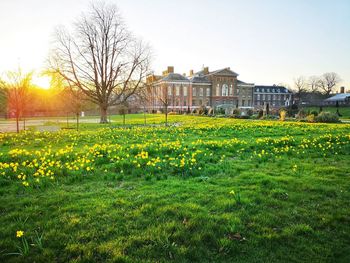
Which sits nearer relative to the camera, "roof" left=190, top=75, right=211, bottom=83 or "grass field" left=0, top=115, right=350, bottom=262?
"grass field" left=0, top=115, right=350, bottom=262

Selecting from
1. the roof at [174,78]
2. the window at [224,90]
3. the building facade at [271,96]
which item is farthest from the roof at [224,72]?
the building facade at [271,96]

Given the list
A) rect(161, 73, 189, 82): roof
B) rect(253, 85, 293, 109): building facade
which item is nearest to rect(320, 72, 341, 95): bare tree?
rect(253, 85, 293, 109): building facade

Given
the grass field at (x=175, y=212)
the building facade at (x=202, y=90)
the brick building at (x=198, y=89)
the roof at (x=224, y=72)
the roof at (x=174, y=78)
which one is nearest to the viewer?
the grass field at (x=175, y=212)

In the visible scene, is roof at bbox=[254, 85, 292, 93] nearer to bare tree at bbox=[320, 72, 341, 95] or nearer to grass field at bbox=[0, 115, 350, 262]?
bare tree at bbox=[320, 72, 341, 95]

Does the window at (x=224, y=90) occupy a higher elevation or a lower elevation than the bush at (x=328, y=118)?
higher

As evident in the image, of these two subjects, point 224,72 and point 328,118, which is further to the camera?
point 224,72

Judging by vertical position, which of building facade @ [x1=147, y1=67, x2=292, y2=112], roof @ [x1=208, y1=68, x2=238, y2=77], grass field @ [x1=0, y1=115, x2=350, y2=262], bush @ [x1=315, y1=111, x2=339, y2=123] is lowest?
grass field @ [x1=0, y1=115, x2=350, y2=262]

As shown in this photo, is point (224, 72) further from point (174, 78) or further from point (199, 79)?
point (174, 78)

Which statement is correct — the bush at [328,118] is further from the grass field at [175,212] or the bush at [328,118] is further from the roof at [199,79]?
the roof at [199,79]

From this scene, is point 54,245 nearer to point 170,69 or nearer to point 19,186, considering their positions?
point 19,186

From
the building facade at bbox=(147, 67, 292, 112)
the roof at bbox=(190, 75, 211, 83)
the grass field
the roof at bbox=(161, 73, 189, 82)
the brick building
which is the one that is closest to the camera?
the grass field

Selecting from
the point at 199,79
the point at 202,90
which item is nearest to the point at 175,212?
the point at 202,90

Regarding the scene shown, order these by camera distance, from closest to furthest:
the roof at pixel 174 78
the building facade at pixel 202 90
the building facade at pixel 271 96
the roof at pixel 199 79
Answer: the roof at pixel 174 78, the building facade at pixel 202 90, the roof at pixel 199 79, the building facade at pixel 271 96

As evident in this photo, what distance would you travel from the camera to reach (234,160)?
802cm
